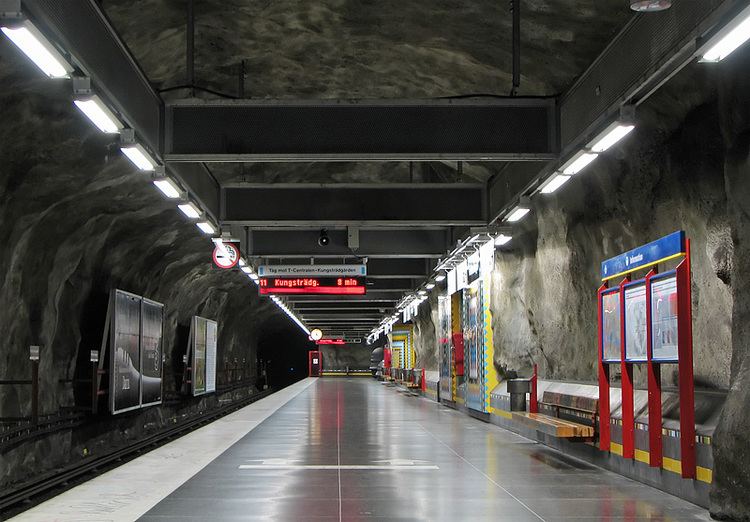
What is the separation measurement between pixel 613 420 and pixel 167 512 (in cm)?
520

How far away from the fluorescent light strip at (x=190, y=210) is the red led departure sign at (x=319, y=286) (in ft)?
24.9

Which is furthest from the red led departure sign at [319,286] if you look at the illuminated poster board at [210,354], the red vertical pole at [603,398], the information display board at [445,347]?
the red vertical pole at [603,398]

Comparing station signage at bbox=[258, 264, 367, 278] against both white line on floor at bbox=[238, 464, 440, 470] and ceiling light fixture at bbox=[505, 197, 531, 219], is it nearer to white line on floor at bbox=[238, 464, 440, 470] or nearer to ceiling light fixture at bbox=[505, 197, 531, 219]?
ceiling light fixture at bbox=[505, 197, 531, 219]

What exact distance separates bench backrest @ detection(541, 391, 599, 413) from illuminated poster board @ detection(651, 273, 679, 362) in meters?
2.66

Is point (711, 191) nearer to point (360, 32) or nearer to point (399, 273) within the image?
point (360, 32)

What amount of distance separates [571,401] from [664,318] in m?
4.38

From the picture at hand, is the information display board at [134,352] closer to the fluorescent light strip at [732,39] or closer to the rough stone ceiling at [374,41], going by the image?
the rough stone ceiling at [374,41]

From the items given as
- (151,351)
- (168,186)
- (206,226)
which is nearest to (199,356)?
(151,351)

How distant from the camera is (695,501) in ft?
27.0

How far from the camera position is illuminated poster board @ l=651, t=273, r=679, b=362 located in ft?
27.1

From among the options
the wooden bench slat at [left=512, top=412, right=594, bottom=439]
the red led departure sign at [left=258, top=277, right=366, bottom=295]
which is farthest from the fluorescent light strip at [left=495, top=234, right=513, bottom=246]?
the red led departure sign at [left=258, top=277, right=366, bottom=295]

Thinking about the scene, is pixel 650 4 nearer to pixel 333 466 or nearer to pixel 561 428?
pixel 561 428

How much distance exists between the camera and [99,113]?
7.68 meters

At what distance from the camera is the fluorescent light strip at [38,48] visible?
219 inches
